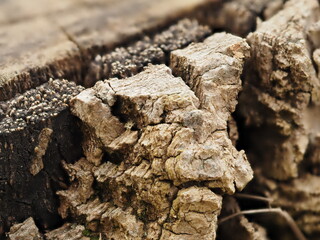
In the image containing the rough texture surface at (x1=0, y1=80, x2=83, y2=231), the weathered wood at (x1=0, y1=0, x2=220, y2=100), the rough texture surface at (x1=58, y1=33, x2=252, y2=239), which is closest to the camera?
the rough texture surface at (x1=58, y1=33, x2=252, y2=239)

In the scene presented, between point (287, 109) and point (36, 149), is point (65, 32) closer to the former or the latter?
point (36, 149)

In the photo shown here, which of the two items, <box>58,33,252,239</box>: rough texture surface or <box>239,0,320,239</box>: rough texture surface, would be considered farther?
<box>239,0,320,239</box>: rough texture surface

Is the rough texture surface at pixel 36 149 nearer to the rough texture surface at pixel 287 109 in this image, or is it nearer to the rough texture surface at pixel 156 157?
the rough texture surface at pixel 156 157

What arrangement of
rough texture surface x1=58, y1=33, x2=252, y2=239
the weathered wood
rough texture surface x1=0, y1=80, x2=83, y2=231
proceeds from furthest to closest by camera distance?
the weathered wood, rough texture surface x1=0, y1=80, x2=83, y2=231, rough texture surface x1=58, y1=33, x2=252, y2=239

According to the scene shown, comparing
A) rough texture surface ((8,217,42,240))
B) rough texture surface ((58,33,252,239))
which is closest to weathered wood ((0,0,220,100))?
rough texture surface ((58,33,252,239))

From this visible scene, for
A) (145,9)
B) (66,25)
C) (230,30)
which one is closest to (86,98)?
(66,25)

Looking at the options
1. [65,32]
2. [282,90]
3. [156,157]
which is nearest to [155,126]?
[156,157]

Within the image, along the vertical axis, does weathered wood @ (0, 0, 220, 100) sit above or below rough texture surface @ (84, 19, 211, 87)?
above

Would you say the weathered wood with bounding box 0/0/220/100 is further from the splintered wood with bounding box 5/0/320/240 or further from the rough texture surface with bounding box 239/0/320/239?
the rough texture surface with bounding box 239/0/320/239

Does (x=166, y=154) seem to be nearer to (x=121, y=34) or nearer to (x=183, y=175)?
(x=183, y=175)

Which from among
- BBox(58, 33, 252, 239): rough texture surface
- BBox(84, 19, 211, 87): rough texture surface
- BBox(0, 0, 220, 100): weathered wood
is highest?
BBox(0, 0, 220, 100): weathered wood

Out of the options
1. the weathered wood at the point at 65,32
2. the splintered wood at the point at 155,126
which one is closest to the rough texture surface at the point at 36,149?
the splintered wood at the point at 155,126
